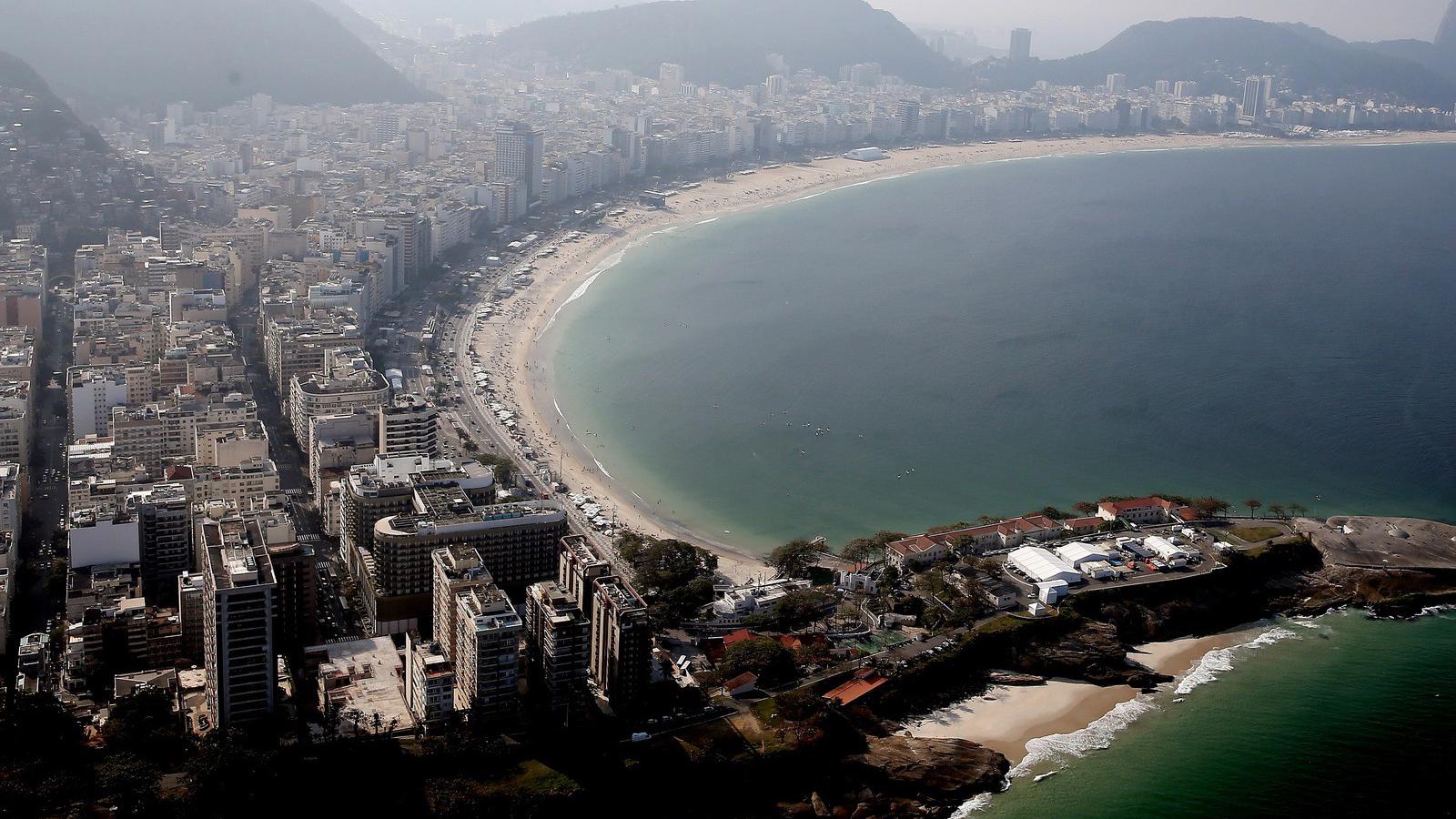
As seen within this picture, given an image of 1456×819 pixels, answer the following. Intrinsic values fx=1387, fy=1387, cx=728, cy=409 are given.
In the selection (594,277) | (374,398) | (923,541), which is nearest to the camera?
(923,541)

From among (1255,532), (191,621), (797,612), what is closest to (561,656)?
(797,612)

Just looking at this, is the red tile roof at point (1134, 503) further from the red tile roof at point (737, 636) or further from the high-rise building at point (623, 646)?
the high-rise building at point (623, 646)

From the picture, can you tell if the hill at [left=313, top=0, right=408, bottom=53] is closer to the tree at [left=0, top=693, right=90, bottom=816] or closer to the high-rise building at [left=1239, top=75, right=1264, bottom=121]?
the high-rise building at [left=1239, top=75, right=1264, bottom=121]

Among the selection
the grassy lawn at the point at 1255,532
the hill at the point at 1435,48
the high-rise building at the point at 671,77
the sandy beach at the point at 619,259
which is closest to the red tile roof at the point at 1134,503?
the grassy lawn at the point at 1255,532

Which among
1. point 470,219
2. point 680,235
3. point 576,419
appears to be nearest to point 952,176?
point 680,235

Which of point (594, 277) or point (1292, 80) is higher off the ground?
point (1292, 80)

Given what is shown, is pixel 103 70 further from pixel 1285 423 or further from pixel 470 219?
pixel 1285 423

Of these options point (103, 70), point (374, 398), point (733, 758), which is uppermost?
point (103, 70)
